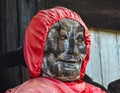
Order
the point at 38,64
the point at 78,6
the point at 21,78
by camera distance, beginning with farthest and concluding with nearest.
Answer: the point at 78,6
the point at 21,78
the point at 38,64

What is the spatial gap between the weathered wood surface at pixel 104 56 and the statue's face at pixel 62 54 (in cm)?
86

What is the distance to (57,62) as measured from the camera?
2.82 m

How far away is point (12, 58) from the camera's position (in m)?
3.10

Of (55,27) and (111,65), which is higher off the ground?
(55,27)

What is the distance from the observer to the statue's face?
2820 mm

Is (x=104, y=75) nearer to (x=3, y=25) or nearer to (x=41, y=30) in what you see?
(x=3, y=25)

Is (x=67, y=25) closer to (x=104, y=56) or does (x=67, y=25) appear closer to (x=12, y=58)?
(x=12, y=58)

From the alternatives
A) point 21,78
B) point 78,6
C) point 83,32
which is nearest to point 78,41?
point 83,32

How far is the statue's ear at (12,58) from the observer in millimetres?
3080

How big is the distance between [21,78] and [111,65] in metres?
0.71

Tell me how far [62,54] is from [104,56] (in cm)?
96

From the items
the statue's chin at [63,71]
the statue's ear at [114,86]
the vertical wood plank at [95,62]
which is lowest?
the statue's ear at [114,86]

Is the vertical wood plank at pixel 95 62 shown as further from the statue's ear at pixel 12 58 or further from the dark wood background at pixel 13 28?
the statue's ear at pixel 12 58

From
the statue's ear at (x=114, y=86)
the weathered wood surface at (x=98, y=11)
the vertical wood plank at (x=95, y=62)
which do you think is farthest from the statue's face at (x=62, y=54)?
the vertical wood plank at (x=95, y=62)
